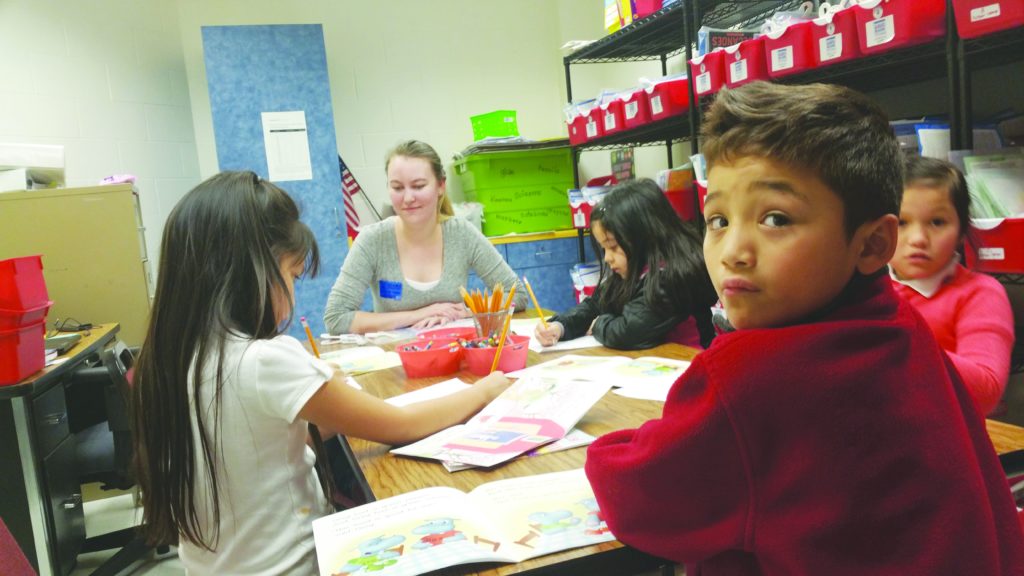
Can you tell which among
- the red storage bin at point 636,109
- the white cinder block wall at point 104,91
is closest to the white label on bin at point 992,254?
the red storage bin at point 636,109

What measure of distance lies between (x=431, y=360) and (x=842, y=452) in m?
1.07

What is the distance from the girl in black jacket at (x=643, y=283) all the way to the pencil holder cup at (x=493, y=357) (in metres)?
0.23

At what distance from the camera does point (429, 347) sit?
158 cm

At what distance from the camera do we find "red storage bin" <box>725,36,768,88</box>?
211cm

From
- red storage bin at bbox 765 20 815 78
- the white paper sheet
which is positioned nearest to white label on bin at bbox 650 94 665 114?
red storage bin at bbox 765 20 815 78

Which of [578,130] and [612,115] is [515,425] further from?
[578,130]

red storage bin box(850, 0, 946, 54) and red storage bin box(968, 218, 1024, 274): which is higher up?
red storage bin box(850, 0, 946, 54)

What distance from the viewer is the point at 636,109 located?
2859 mm

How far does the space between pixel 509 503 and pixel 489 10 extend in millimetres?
4077

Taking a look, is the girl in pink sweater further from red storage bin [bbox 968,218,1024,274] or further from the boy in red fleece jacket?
the boy in red fleece jacket

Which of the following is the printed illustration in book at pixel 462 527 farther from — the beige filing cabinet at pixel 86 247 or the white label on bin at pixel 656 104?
the beige filing cabinet at pixel 86 247

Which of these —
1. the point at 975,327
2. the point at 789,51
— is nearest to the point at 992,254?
the point at 975,327

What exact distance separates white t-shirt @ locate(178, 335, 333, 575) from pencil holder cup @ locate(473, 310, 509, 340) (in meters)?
0.57

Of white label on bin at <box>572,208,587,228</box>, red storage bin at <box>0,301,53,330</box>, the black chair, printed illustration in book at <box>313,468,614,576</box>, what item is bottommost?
the black chair
